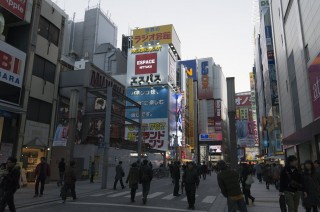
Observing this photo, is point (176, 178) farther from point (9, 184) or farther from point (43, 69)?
point (43, 69)

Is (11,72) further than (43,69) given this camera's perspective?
No

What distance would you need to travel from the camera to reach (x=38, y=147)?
1986 cm

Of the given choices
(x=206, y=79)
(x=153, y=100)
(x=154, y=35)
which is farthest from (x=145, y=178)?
(x=206, y=79)

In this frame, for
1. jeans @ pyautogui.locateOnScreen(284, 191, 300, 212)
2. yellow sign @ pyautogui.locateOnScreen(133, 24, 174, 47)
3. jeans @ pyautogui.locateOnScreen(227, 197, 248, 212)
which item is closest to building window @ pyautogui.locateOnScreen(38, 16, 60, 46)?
jeans @ pyautogui.locateOnScreen(227, 197, 248, 212)

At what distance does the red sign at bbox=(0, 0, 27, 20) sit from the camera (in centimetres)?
1741

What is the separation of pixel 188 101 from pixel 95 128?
177 ft

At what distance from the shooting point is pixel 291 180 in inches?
262

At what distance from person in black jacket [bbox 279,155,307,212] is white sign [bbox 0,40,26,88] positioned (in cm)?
1574

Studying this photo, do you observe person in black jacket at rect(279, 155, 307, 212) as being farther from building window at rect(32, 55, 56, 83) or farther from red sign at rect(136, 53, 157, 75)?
red sign at rect(136, 53, 157, 75)

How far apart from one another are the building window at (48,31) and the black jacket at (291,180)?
19.3m

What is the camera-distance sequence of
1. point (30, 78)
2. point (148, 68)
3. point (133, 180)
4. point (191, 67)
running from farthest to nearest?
point (191, 67)
point (148, 68)
point (30, 78)
point (133, 180)

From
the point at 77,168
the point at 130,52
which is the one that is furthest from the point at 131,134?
the point at 77,168

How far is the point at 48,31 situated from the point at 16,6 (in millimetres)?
3601

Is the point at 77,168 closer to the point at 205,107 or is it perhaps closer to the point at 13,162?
the point at 13,162
